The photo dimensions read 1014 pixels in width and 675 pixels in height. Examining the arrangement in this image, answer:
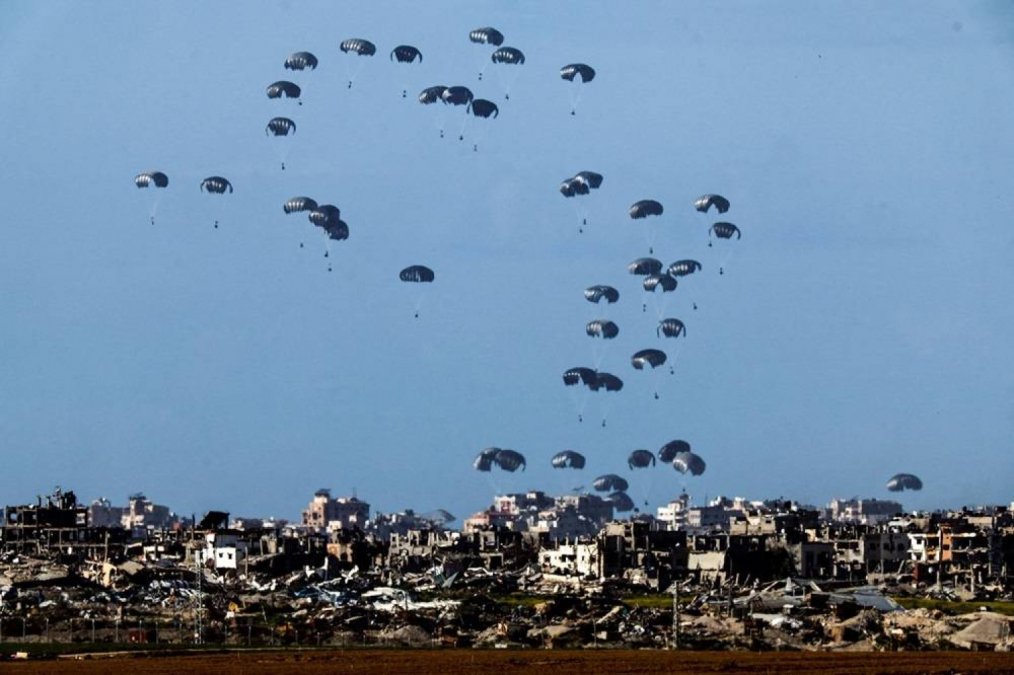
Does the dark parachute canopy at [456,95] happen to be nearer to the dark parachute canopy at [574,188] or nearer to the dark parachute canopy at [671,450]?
the dark parachute canopy at [574,188]

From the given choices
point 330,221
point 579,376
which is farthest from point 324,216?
point 579,376

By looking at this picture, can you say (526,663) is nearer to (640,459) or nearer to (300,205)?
(300,205)

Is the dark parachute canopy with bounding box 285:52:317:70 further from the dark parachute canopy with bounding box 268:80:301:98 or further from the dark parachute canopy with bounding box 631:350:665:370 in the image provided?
the dark parachute canopy with bounding box 631:350:665:370

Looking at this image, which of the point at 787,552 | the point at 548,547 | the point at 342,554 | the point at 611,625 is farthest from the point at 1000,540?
the point at 611,625

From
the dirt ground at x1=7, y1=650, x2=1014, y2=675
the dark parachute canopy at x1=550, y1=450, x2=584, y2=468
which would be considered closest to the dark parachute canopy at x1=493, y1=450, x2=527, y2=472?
the dark parachute canopy at x1=550, y1=450, x2=584, y2=468

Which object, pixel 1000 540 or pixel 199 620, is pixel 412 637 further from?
pixel 1000 540

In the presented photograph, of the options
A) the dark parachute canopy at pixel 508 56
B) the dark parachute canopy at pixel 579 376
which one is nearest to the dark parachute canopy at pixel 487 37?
the dark parachute canopy at pixel 508 56
